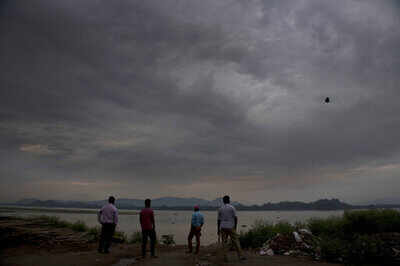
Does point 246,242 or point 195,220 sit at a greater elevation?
point 195,220

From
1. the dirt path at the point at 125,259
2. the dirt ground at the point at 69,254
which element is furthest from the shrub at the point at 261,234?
the dirt path at the point at 125,259

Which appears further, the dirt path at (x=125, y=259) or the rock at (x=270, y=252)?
the rock at (x=270, y=252)

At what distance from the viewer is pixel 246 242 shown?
17.0 m

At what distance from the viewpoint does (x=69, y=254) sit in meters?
13.0

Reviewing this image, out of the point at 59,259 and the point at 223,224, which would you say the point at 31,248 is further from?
the point at 223,224

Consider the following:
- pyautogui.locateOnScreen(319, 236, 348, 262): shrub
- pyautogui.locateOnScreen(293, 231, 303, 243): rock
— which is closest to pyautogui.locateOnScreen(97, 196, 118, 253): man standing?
pyautogui.locateOnScreen(293, 231, 303, 243): rock

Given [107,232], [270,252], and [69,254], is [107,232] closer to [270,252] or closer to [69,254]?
[69,254]

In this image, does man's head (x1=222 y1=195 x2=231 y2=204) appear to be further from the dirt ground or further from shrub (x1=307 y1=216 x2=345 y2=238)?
shrub (x1=307 y1=216 x2=345 y2=238)

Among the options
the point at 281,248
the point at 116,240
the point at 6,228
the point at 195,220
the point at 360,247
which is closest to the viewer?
the point at 360,247

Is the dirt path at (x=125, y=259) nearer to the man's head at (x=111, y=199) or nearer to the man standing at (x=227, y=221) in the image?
the man standing at (x=227, y=221)

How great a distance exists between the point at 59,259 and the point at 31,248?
3.42 m

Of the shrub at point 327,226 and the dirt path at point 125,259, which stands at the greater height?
the shrub at point 327,226

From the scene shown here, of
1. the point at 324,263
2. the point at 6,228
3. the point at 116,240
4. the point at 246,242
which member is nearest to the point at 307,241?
the point at 324,263

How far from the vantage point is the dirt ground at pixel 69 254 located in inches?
442
